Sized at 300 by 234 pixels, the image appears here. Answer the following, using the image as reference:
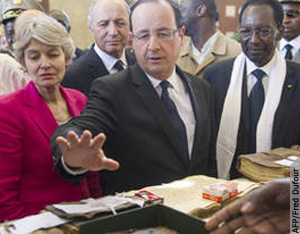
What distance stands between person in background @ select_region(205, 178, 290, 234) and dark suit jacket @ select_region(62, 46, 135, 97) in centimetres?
170

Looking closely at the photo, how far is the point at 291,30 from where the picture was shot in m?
4.27

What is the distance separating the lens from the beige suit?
3498mm

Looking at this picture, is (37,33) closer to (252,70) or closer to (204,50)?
(252,70)

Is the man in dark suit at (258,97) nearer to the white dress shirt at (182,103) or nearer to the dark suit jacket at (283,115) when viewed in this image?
the dark suit jacket at (283,115)

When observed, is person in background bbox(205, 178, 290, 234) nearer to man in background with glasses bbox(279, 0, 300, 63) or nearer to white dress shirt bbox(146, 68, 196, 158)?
white dress shirt bbox(146, 68, 196, 158)

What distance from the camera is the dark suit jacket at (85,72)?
267 cm

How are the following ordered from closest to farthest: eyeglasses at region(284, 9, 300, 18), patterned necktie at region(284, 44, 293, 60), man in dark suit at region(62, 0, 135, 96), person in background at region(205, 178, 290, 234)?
1. person in background at region(205, 178, 290, 234)
2. man in dark suit at region(62, 0, 135, 96)
3. patterned necktie at region(284, 44, 293, 60)
4. eyeglasses at region(284, 9, 300, 18)

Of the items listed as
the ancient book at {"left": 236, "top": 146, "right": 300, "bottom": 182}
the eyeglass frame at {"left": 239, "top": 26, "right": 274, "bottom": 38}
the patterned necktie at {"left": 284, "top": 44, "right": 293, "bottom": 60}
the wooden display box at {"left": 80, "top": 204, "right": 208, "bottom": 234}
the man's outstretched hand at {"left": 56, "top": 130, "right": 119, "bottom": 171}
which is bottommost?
the ancient book at {"left": 236, "top": 146, "right": 300, "bottom": 182}

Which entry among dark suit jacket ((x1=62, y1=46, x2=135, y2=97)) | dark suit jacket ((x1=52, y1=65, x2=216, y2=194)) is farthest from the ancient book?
dark suit jacket ((x1=62, y1=46, x2=135, y2=97))

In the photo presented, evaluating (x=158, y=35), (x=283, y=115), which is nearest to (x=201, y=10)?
(x=283, y=115)

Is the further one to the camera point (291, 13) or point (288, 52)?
point (291, 13)

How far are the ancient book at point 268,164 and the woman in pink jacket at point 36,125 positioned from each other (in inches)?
30.3

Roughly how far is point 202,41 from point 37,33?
6.76 feet

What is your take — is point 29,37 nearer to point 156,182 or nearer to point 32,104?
point 32,104
